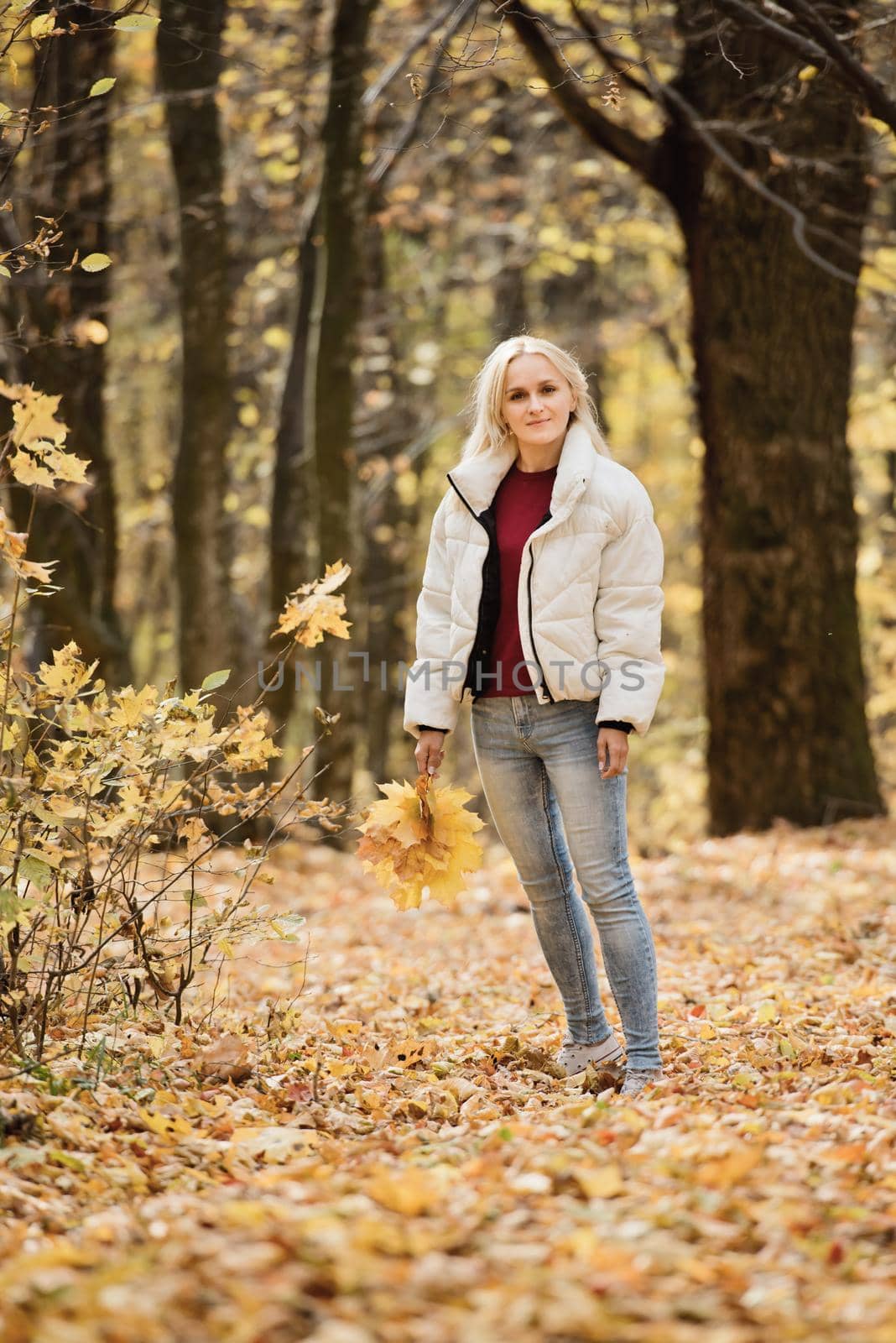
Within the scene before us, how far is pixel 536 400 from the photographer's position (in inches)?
152

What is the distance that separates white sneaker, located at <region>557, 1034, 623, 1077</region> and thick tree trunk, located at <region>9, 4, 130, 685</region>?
5385 mm

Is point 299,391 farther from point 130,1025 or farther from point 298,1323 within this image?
point 298,1323

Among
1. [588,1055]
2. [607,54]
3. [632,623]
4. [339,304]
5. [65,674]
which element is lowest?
[588,1055]

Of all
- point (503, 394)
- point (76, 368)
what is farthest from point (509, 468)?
point (76, 368)

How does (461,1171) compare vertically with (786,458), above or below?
below

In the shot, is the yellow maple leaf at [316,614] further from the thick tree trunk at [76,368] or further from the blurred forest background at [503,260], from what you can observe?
the thick tree trunk at [76,368]

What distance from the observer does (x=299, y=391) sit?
1244 centimetres

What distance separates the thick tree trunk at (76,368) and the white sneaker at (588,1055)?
539 cm

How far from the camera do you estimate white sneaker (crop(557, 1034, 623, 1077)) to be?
4016 millimetres

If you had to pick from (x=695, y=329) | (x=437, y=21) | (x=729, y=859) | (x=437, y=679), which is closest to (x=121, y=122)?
(x=437, y=21)

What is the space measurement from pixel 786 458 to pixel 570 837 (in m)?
5.40

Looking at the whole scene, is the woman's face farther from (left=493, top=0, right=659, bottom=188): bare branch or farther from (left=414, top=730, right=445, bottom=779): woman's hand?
(left=493, top=0, right=659, bottom=188): bare branch

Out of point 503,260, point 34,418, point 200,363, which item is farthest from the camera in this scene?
point 503,260

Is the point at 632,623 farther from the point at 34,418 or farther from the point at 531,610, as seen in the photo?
the point at 34,418
